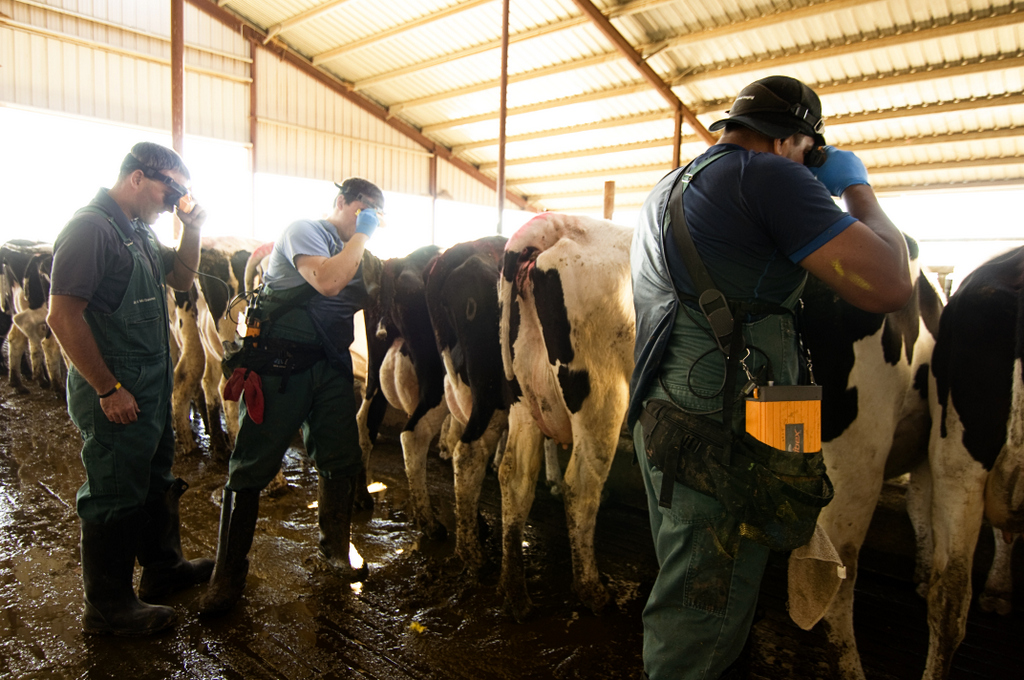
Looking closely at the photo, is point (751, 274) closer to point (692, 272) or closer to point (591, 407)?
point (692, 272)

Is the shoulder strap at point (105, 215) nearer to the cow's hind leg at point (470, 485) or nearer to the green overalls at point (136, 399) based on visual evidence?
the green overalls at point (136, 399)

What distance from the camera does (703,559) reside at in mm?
1421

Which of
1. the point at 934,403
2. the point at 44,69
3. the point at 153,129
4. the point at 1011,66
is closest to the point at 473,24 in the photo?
the point at 153,129

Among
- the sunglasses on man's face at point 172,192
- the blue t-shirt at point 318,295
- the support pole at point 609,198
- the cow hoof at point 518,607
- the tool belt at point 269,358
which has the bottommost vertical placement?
the cow hoof at point 518,607

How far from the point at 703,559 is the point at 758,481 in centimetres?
23

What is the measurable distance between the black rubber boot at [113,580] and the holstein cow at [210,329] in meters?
2.61

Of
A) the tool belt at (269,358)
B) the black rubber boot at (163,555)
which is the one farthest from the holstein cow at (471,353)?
the black rubber boot at (163,555)

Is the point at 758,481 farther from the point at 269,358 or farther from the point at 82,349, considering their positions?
the point at 82,349

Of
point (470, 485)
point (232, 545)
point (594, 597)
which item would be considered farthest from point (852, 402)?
point (232, 545)

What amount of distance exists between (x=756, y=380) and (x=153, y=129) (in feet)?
46.8

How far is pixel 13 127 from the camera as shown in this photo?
11.2 metres

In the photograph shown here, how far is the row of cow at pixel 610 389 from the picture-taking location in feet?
6.88

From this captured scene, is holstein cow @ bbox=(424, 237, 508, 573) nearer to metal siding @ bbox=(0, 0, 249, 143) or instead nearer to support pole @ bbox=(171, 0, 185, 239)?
support pole @ bbox=(171, 0, 185, 239)

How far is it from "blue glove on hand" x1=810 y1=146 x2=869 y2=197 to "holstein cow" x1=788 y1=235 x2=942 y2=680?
59 cm
